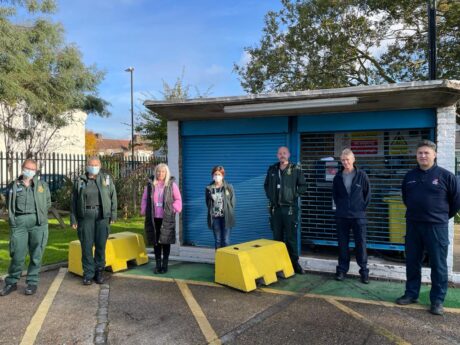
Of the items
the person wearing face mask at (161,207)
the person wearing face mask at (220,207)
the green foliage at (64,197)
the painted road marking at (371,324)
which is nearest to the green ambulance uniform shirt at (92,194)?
the person wearing face mask at (161,207)

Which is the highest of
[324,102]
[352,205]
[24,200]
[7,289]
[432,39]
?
[432,39]

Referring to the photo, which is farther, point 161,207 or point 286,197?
point 161,207

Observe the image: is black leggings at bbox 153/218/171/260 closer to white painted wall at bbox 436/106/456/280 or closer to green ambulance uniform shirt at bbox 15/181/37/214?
green ambulance uniform shirt at bbox 15/181/37/214

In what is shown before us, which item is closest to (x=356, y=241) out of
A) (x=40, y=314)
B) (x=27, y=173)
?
(x=40, y=314)

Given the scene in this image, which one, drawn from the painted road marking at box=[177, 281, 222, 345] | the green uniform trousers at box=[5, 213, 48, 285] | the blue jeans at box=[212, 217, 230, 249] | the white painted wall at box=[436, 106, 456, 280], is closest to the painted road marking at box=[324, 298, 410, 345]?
the painted road marking at box=[177, 281, 222, 345]

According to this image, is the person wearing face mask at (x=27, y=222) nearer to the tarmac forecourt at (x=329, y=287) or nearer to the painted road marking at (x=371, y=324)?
A: the tarmac forecourt at (x=329, y=287)

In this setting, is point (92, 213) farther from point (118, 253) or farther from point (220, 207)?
point (220, 207)

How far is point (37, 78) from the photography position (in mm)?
12891

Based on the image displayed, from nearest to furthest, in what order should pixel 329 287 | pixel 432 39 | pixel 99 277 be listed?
pixel 329 287, pixel 99 277, pixel 432 39

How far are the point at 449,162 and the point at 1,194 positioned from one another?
37.1ft

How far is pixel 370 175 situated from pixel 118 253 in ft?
14.2

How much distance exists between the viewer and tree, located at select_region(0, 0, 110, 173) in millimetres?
11047

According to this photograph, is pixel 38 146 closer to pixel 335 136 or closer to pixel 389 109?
pixel 335 136

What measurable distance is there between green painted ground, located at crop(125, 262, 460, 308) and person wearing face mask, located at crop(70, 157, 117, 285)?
79 centimetres
